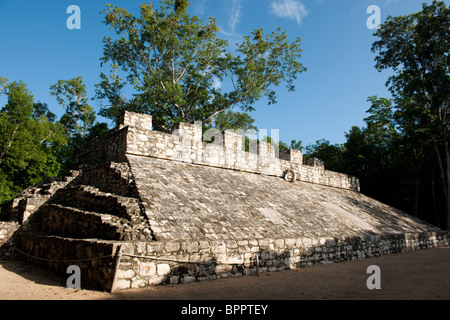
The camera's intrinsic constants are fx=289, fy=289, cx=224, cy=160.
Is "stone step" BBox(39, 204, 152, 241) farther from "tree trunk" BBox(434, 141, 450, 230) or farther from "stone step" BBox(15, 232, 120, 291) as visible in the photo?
"tree trunk" BBox(434, 141, 450, 230)

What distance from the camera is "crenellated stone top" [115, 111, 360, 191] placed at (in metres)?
9.53

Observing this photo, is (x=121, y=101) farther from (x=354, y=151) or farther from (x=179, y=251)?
(x=179, y=251)

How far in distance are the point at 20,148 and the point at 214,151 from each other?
14.8m

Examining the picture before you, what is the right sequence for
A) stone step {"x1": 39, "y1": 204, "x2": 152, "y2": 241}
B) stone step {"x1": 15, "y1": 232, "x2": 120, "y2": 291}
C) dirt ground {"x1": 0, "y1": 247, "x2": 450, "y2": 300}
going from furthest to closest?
stone step {"x1": 39, "y1": 204, "x2": 152, "y2": 241}
stone step {"x1": 15, "y1": 232, "x2": 120, "y2": 291}
dirt ground {"x1": 0, "y1": 247, "x2": 450, "y2": 300}

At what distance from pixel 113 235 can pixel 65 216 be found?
8.65 feet

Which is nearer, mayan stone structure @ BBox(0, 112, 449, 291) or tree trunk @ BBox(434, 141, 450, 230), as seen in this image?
mayan stone structure @ BBox(0, 112, 449, 291)

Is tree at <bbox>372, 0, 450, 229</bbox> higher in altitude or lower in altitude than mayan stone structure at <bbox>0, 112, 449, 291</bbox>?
higher

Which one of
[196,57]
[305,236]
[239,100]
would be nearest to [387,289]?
[305,236]

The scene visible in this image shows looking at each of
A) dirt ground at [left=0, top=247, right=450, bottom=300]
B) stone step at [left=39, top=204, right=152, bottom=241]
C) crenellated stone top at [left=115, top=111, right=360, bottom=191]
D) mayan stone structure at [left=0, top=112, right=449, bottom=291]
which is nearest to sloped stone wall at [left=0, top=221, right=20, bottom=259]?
mayan stone structure at [left=0, top=112, right=449, bottom=291]

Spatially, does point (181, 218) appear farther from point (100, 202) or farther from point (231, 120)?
point (231, 120)

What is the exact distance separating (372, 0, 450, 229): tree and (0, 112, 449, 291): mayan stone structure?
25.7 feet

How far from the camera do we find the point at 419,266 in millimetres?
7957

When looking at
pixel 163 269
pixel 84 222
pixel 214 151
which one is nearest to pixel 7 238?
pixel 84 222

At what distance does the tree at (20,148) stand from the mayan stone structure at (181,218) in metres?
9.94
